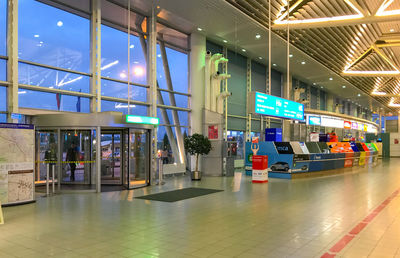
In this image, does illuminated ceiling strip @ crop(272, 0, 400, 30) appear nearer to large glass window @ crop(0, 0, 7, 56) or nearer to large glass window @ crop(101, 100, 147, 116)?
large glass window @ crop(101, 100, 147, 116)

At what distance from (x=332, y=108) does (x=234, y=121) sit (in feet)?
56.8

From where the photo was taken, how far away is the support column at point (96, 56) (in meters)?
11.7

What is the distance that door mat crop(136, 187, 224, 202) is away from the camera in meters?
8.70

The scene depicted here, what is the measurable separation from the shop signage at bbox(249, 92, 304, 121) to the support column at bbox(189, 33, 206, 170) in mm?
4634

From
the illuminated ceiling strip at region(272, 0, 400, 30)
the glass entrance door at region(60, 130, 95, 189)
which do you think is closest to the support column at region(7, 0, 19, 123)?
the glass entrance door at region(60, 130, 95, 189)

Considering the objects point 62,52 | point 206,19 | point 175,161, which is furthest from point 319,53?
point 62,52

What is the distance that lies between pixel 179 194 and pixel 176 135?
250 inches

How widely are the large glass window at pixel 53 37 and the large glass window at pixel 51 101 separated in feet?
3.36

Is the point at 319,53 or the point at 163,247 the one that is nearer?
the point at 163,247

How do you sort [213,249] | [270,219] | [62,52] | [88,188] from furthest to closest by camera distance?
[62,52]
[88,188]
[270,219]
[213,249]

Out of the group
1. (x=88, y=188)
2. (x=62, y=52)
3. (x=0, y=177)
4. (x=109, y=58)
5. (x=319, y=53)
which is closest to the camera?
(x=0, y=177)

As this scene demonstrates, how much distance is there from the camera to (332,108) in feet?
106

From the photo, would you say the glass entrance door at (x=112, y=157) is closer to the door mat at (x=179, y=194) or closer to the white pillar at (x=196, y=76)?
the door mat at (x=179, y=194)

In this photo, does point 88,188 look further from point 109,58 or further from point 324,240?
point 324,240
